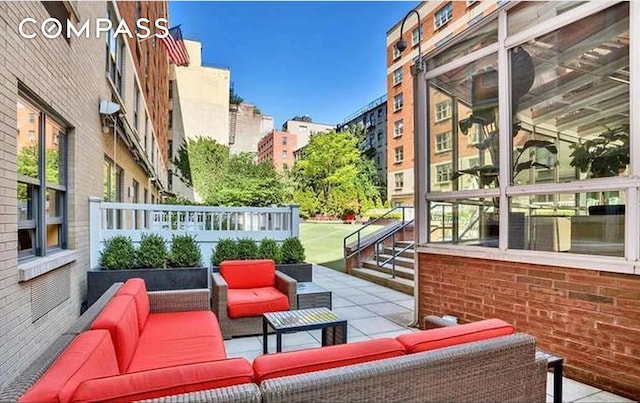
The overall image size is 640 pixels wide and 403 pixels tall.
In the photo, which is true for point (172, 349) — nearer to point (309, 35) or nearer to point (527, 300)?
point (527, 300)

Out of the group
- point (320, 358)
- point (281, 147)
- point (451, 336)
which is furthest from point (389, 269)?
point (281, 147)

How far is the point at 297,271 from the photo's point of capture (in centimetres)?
585

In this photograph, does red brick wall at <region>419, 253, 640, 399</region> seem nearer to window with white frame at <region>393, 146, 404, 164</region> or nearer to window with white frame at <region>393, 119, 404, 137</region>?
window with white frame at <region>393, 146, 404, 164</region>

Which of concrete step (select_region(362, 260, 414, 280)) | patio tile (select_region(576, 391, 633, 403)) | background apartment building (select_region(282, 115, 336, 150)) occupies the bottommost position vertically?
patio tile (select_region(576, 391, 633, 403))

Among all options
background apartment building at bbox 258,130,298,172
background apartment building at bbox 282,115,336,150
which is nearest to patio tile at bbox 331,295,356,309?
background apartment building at bbox 258,130,298,172

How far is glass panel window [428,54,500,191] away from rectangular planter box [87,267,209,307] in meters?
3.70

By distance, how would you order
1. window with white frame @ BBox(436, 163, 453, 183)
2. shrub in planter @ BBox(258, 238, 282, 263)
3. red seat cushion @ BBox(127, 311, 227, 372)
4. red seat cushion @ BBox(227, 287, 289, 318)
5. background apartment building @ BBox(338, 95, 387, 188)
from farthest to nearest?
background apartment building @ BBox(338, 95, 387, 188), shrub in planter @ BBox(258, 238, 282, 263), window with white frame @ BBox(436, 163, 453, 183), red seat cushion @ BBox(227, 287, 289, 318), red seat cushion @ BBox(127, 311, 227, 372)

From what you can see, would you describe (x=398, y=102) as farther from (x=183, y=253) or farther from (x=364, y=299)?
(x=183, y=253)

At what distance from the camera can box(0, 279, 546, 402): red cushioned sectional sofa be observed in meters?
1.31

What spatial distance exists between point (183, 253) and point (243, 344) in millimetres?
2163

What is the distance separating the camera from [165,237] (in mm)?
5980

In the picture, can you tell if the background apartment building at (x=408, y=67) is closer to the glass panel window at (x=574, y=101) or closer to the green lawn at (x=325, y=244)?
the green lawn at (x=325, y=244)

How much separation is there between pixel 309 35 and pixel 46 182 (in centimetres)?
1455

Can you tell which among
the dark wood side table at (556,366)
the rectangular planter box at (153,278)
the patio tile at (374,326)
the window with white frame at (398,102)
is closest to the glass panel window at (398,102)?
the window with white frame at (398,102)
